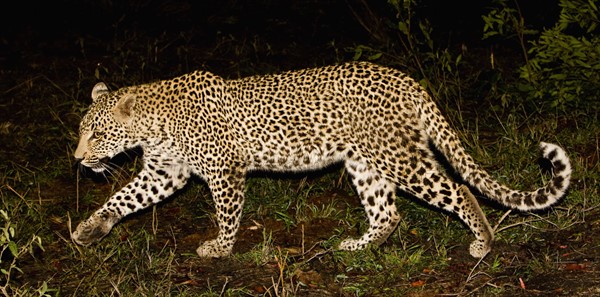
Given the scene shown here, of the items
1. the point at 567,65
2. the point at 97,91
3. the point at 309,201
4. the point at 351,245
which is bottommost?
the point at 309,201

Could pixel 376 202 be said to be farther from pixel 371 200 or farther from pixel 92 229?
pixel 92 229

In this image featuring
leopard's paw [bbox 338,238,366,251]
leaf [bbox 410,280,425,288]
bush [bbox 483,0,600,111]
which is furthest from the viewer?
bush [bbox 483,0,600,111]

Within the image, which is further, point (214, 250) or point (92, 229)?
point (92, 229)

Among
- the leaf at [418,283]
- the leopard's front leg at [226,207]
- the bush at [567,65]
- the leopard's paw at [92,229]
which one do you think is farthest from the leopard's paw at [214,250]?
the bush at [567,65]

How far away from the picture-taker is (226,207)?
6828 mm

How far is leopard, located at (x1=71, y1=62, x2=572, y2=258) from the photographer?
255 inches

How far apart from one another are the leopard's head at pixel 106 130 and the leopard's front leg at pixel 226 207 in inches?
30.4

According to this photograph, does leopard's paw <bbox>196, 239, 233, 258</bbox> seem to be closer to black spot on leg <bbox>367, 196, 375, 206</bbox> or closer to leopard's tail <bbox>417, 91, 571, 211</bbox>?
black spot on leg <bbox>367, 196, 375, 206</bbox>

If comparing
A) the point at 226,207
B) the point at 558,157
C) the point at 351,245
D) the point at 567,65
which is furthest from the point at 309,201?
the point at 567,65

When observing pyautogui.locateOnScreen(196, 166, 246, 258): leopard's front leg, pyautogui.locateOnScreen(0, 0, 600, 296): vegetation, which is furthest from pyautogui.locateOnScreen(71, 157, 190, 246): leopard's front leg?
pyautogui.locateOnScreen(196, 166, 246, 258): leopard's front leg

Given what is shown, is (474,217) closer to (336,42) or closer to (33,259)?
(33,259)

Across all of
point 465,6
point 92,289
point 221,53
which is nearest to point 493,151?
point 92,289

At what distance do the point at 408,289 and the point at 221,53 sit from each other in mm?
6480

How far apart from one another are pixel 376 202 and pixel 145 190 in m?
1.80
